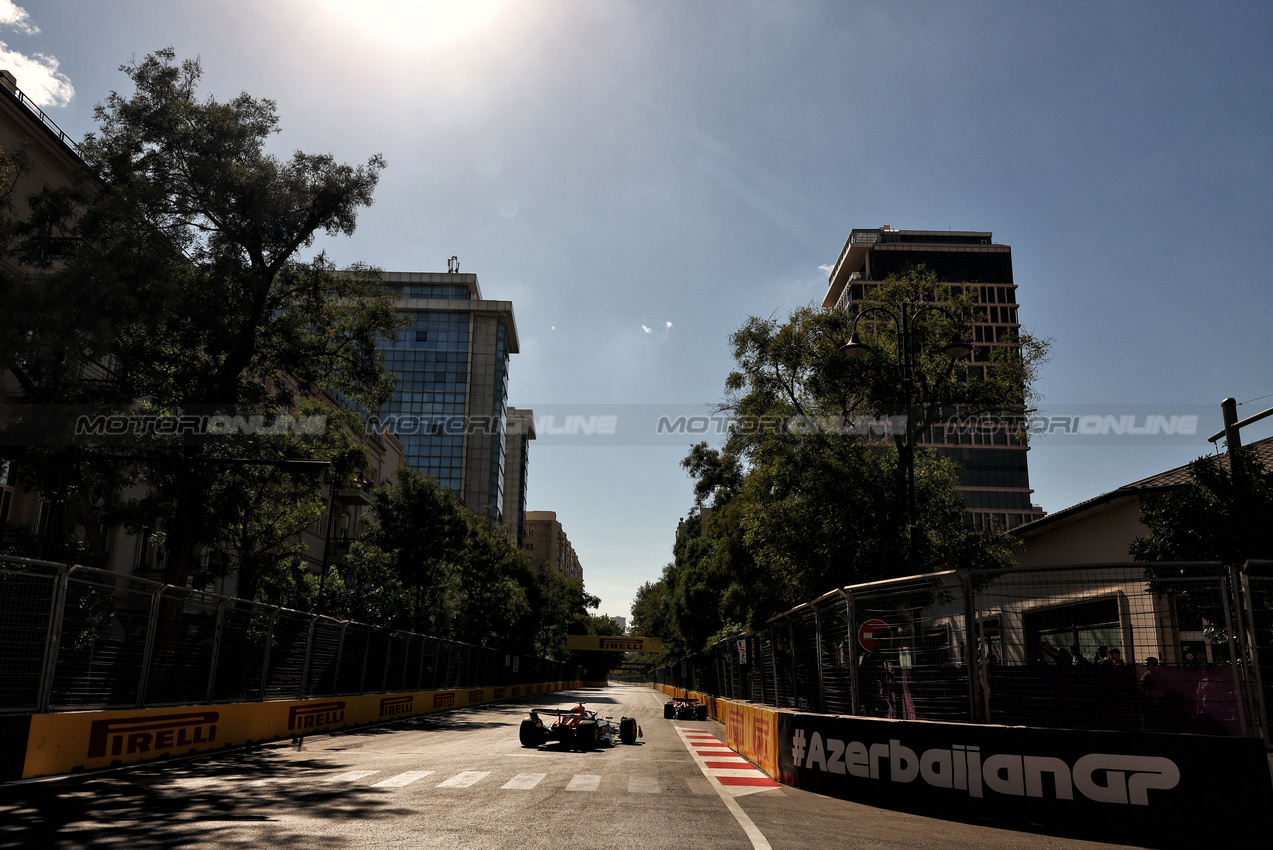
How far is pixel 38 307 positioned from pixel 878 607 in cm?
1712

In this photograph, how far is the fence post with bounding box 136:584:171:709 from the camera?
1238 centimetres

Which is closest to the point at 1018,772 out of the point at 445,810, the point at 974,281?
the point at 445,810

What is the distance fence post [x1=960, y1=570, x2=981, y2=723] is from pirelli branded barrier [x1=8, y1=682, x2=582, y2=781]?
35.5ft

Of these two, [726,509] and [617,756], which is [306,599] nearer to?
[726,509]

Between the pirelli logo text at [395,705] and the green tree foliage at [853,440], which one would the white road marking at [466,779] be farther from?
the pirelli logo text at [395,705]

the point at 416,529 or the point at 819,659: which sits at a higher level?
the point at 416,529

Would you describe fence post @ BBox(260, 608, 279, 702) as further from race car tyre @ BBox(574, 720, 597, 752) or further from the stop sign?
the stop sign

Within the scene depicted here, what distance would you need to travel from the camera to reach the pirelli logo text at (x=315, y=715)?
59.7 ft

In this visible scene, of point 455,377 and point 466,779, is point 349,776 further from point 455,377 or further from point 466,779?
point 455,377

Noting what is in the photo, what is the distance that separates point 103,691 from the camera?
37.8 feet

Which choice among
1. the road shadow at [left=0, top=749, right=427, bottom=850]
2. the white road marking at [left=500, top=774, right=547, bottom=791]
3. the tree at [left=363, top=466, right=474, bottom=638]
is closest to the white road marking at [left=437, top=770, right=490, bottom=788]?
the white road marking at [left=500, top=774, right=547, bottom=791]

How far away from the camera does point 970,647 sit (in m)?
8.54

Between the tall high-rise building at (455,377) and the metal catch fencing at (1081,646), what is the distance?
301 ft

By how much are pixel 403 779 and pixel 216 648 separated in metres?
5.93
